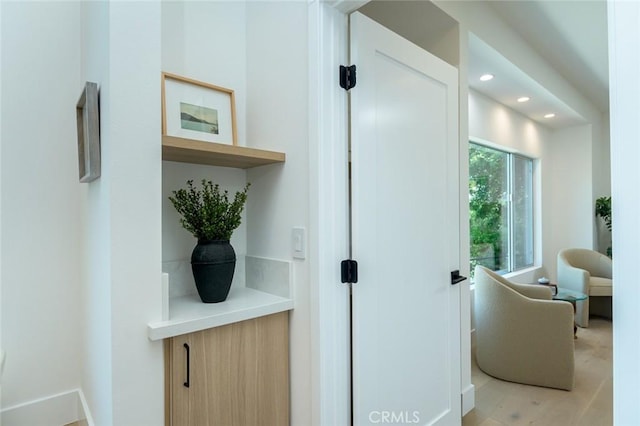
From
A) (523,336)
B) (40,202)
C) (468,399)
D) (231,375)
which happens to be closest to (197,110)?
(40,202)

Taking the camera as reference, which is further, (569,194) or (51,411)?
(569,194)

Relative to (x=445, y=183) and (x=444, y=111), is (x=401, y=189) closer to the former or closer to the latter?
(x=445, y=183)

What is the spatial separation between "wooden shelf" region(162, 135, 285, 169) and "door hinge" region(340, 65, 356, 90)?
0.40 meters

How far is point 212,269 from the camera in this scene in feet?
4.50

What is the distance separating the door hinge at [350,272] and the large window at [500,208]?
306cm

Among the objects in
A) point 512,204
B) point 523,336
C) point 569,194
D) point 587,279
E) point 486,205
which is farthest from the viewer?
point 569,194

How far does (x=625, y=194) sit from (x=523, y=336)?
2.21 meters

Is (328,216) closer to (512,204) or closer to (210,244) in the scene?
(210,244)

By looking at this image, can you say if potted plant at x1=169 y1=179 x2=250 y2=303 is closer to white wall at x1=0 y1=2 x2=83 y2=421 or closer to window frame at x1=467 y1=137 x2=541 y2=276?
white wall at x1=0 y1=2 x2=83 y2=421

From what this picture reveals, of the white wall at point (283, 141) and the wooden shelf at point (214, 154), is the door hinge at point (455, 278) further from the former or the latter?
the wooden shelf at point (214, 154)

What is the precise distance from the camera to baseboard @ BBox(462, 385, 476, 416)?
2150 millimetres

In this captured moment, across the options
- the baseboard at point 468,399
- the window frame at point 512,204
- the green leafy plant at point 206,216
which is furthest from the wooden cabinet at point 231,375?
the window frame at point 512,204

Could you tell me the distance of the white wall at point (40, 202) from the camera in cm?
151

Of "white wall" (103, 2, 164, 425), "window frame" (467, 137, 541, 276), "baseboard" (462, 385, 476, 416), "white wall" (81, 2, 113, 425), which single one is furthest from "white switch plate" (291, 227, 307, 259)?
"window frame" (467, 137, 541, 276)
